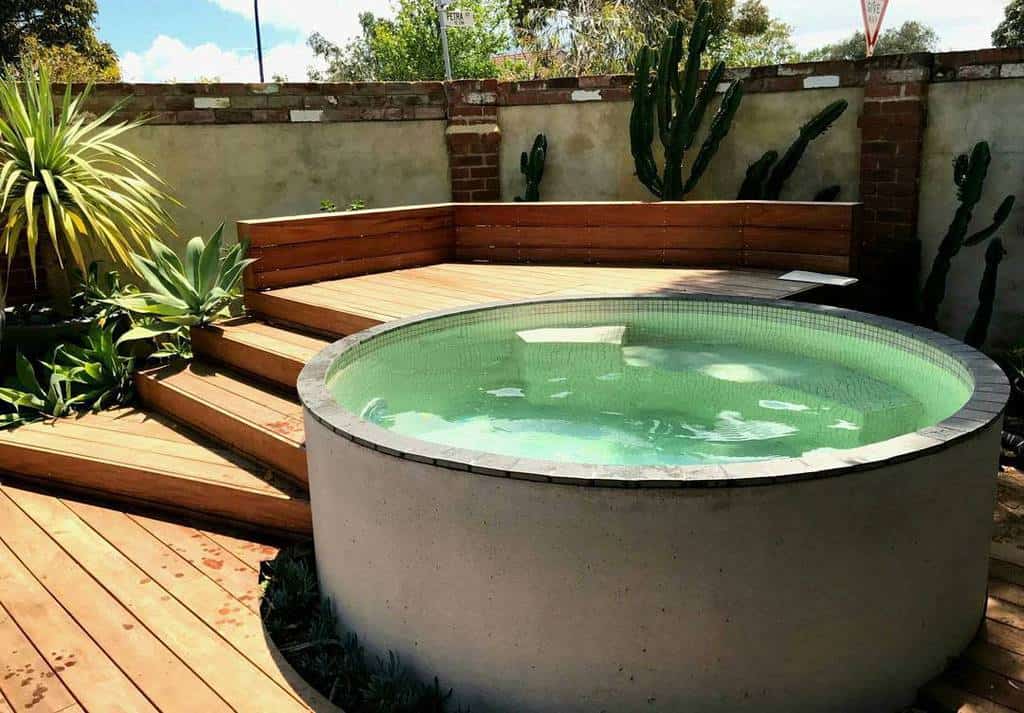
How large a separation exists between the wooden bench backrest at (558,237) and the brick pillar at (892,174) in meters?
0.80

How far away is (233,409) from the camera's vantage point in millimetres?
4203

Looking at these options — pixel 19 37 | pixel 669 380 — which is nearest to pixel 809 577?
pixel 669 380

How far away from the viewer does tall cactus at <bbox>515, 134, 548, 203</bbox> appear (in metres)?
7.55

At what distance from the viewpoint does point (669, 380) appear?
13.6 feet

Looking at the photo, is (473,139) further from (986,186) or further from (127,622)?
(127,622)

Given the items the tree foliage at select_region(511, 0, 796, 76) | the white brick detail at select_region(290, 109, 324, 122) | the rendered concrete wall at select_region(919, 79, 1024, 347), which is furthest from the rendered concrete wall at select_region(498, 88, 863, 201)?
the tree foliage at select_region(511, 0, 796, 76)

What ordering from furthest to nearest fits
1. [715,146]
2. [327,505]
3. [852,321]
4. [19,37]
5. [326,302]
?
[19,37] < [715,146] < [326,302] < [852,321] < [327,505]

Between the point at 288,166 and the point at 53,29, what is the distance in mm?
22063

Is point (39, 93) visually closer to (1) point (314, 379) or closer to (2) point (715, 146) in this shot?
(1) point (314, 379)

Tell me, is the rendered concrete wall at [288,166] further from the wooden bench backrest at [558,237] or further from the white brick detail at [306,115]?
the wooden bench backrest at [558,237]

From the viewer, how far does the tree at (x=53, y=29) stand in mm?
23266

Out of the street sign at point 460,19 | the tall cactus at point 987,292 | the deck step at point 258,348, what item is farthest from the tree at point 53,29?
the tall cactus at point 987,292

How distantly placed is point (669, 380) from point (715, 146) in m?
3.29

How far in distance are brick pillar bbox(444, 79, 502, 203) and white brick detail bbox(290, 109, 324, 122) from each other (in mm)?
1167
